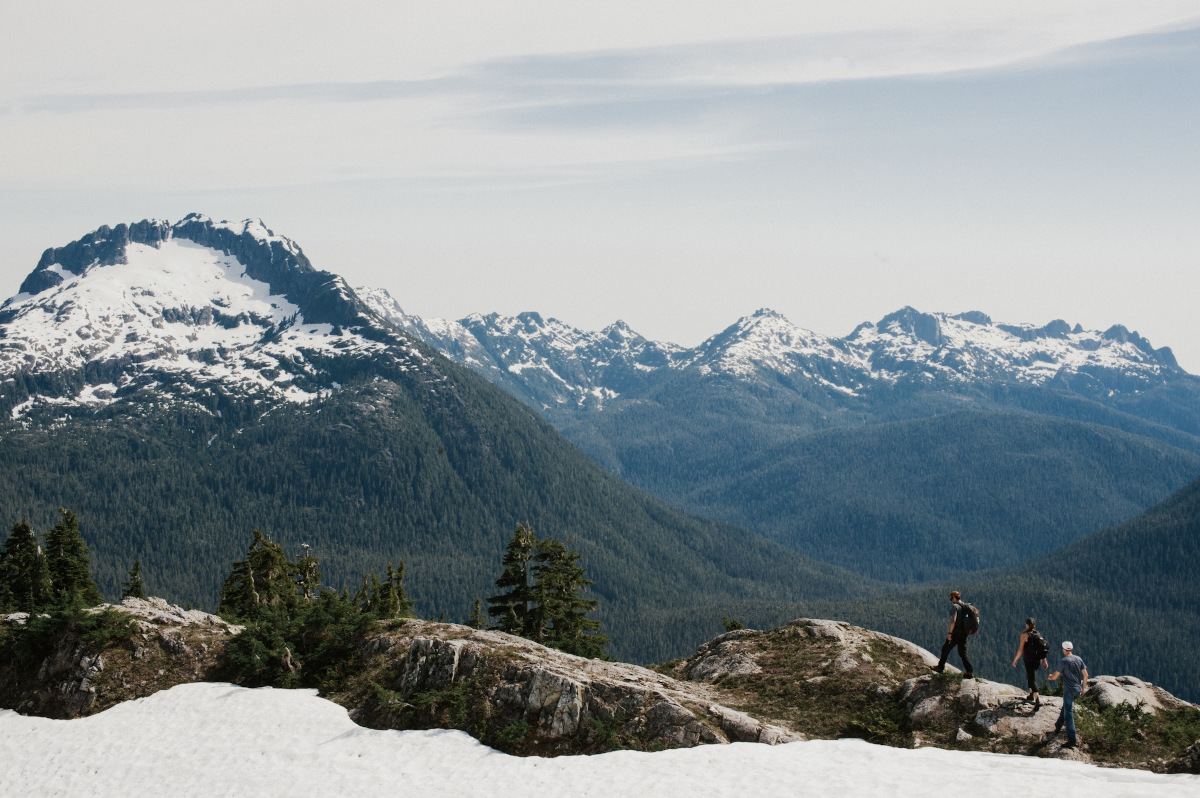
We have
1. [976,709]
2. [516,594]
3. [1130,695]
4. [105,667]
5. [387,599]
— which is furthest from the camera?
[387,599]

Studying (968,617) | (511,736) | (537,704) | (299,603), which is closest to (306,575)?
(299,603)

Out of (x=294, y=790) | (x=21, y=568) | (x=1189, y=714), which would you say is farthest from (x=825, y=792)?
(x=21, y=568)

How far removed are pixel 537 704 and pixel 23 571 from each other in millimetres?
63090

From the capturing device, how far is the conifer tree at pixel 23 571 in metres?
69.8

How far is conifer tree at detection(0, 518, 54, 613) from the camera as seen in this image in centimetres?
6981

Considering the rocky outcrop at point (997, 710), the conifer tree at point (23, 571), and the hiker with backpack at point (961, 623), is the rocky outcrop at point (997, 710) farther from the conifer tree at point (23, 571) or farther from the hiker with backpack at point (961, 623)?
the conifer tree at point (23, 571)

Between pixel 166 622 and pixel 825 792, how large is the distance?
3526 centimetres

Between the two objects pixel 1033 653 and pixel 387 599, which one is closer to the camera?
pixel 1033 653

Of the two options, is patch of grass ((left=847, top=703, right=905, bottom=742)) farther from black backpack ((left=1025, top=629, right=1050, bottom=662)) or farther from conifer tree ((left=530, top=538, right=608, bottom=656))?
Answer: conifer tree ((left=530, top=538, right=608, bottom=656))

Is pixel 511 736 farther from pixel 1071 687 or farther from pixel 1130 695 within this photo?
pixel 1130 695

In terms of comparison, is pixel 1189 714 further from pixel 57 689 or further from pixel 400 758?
pixel 57 689

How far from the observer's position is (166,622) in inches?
1703

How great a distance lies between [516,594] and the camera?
64125 millimetres

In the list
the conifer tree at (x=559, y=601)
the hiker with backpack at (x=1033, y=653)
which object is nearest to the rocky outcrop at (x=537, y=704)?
the hiker with backpack at (x=1033, y=653)
